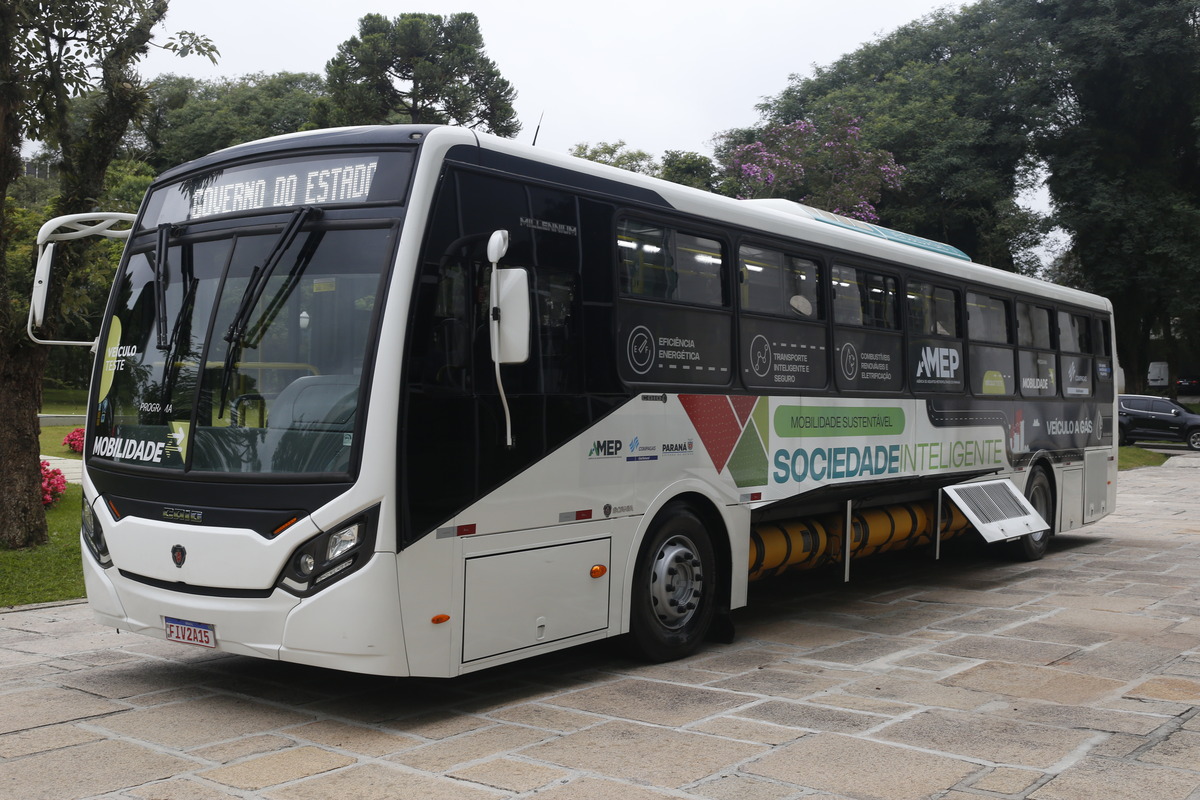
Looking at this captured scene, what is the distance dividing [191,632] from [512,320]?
2274 millimetres

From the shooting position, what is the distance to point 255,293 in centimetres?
571

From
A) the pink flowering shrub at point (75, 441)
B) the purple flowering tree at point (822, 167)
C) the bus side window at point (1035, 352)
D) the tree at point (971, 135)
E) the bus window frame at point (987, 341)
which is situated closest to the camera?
the bus window frame at point (987, 341)

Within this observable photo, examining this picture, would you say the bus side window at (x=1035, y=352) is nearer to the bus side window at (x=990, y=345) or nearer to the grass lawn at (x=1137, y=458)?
the bus side window at (x=990, y=345)

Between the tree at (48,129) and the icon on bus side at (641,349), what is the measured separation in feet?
21.1

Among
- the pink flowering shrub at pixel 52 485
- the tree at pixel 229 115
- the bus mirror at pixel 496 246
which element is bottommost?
the pink flowering shrub at pixel 52 485

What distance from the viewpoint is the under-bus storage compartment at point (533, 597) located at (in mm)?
5762

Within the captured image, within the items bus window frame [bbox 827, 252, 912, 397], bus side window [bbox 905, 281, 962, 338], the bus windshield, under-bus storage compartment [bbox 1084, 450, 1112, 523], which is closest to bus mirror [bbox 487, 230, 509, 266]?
the bus windshield

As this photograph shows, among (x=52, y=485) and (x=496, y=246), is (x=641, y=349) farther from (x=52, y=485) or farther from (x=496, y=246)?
(x=52, y=485)

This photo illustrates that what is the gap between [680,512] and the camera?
7.37 m

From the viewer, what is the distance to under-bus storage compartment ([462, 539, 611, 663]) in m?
5.76

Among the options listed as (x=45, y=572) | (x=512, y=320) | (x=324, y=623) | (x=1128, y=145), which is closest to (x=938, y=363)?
(x=512, y=320)

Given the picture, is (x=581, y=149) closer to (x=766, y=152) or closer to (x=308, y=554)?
(x=766, y=152)

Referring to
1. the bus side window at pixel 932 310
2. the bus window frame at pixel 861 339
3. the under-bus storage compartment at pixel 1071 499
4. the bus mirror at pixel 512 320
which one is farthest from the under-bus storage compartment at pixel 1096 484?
the bus mirror at pixel 512 320

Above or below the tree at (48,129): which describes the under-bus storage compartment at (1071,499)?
below
